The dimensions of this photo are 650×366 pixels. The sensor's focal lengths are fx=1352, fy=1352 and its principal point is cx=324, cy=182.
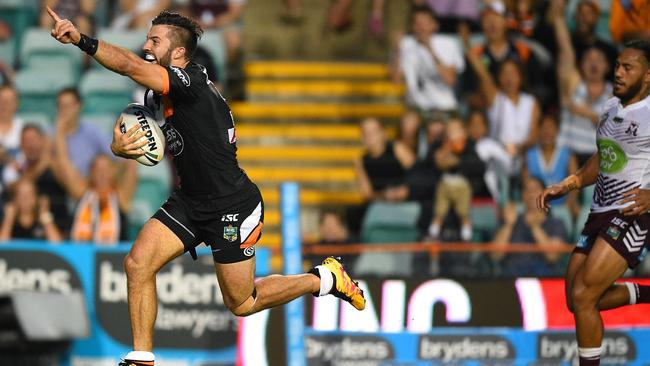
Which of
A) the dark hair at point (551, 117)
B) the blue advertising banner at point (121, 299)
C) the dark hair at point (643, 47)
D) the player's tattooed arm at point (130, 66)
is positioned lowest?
the blue advertising banner at point (121, 299)

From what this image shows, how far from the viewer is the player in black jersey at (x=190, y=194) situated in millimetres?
8703

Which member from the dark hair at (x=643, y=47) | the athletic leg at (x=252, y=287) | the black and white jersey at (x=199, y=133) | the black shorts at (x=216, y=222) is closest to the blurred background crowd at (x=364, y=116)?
the dark hair at (x=643, y=47)

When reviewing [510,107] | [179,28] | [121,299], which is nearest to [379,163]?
[510,107]

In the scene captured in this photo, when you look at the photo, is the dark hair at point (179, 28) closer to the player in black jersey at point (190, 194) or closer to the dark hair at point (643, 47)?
the player in black jersey at point (190, 194)

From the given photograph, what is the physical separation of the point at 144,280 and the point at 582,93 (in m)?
7.23

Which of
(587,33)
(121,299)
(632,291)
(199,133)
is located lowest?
(121,299)

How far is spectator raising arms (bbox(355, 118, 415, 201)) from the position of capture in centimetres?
1390

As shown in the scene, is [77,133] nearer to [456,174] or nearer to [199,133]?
[456,174]

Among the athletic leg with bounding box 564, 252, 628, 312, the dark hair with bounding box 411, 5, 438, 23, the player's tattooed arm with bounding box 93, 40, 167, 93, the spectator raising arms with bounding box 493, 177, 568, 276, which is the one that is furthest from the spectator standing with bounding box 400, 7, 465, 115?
the player's tattooed arm with bounding box 93, 40, 167, 93

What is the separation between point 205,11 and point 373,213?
144 inches

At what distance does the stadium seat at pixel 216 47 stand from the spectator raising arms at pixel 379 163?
201 cm

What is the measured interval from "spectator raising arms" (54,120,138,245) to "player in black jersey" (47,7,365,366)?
4.07 m

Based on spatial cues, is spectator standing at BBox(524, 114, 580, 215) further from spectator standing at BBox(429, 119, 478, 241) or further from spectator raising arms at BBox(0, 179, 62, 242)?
spectator raising arms at BBox(0, 179, 62, 242)

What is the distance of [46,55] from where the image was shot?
15.3 meters
